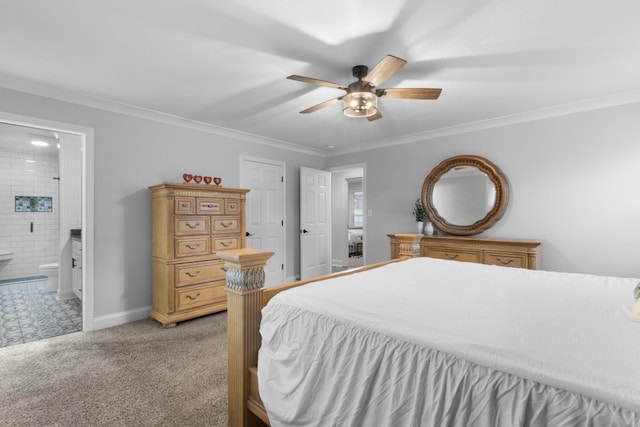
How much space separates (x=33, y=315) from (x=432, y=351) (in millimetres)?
4488

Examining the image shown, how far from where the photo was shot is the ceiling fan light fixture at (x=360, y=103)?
2.35 meters

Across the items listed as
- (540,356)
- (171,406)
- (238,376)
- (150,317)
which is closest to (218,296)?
(150,317)

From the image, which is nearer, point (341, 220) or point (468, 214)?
point (468, 214)

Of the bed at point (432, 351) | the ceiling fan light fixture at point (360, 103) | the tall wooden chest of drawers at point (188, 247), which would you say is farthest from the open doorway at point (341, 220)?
the bed at point (432, 351)

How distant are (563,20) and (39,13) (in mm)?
3102

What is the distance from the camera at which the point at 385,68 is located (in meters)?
2.01

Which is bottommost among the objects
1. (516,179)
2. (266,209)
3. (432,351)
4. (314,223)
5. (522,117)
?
(432,351)

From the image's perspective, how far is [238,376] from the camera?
5.25ft

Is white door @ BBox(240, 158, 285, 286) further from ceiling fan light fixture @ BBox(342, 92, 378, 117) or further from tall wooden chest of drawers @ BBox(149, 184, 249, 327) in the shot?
ceiling fan light fixture @ BBox(342, 92, 378, 117)

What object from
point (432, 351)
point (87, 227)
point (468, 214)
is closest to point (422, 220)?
point (468, 214)

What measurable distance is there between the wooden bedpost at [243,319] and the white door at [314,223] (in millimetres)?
3531

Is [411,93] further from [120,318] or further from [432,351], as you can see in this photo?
[120,318]

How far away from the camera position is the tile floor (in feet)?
9.91

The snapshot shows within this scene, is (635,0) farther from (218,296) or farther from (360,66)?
(218,296)
